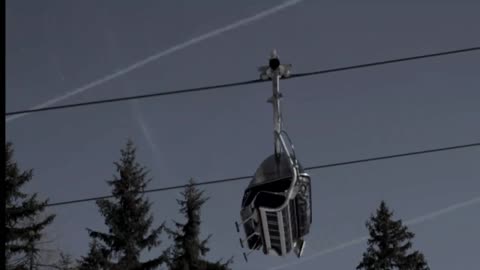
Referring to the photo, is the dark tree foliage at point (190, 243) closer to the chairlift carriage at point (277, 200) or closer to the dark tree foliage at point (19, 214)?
the dark tree foliage at point (19, 214)

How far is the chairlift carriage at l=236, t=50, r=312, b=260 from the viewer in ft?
28.1

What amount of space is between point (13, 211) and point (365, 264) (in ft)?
53.9

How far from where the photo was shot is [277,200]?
8656 millimetres

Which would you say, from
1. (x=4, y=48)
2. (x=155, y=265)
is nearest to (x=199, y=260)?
(x=155, y=265)

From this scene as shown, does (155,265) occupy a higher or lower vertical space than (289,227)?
higher

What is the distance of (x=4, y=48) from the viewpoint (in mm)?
5273

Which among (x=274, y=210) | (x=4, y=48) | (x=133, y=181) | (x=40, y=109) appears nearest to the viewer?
(x=4, y=48)

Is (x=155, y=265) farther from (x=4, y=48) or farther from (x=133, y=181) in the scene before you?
(x=4, y=48)

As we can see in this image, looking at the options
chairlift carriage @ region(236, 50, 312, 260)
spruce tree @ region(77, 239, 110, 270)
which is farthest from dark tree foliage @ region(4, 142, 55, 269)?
chairlift carriage @ region(236, 50, 312, 260)

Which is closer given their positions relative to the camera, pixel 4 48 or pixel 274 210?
pixel 4 48

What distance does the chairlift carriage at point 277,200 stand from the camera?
28.1 ft

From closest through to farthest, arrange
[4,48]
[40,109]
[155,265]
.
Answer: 1. [4,48]
2. [40,109]
3. [155,265]

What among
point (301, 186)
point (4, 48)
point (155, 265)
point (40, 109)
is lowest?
point (4, 48)

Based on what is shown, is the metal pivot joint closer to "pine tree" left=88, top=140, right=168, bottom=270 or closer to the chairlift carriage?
the chairlift carriage
